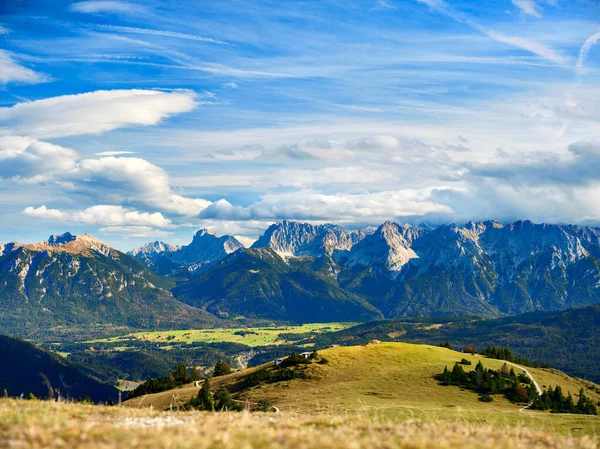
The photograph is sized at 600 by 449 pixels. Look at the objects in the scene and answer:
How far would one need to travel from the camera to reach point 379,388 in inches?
3844

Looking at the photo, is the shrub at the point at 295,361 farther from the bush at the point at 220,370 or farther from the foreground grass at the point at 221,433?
the foreground grass at the point at 221,433

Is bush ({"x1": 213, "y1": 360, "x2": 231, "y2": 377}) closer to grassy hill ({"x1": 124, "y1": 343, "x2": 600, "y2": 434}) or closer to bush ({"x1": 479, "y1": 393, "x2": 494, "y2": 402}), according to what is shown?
grassy hill ({"x1": 124, "y1": 343, "x2": 600, "y2": 434})

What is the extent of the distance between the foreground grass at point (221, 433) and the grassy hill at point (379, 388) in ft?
136

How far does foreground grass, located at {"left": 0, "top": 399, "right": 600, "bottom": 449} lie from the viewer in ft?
50.0

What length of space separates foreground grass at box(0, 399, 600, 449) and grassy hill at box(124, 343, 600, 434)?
4143cm

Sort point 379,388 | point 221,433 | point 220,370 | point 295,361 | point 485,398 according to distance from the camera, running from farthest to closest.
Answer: point 220,370
point 295,361
point 485,398
point 379,388
point 221,433

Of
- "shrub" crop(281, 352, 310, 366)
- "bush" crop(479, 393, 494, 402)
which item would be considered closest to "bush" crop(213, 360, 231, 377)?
"shrub" crop(281, 352, 310, 366)

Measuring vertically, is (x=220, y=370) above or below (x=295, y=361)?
below

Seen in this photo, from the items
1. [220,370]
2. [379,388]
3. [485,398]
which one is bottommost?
[220,370]

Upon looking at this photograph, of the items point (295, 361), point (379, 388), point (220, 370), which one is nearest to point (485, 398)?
point (379, 388)

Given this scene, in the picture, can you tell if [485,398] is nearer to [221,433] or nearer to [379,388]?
[379,388]

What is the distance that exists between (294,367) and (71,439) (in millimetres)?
111370

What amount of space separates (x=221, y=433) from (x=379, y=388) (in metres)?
85.7

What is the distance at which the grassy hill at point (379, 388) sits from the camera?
72.4 m
